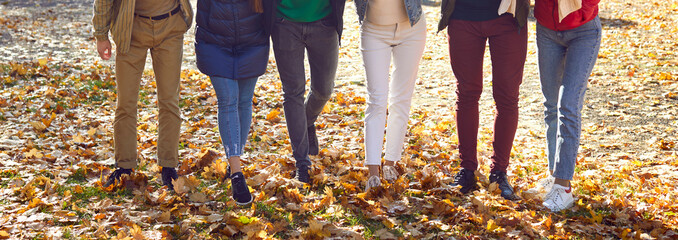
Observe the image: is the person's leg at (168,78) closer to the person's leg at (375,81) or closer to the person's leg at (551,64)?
the person's leg at (375,81)

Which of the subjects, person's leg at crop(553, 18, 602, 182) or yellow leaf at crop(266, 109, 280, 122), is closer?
person's leg at crop(553, 18, 602, 182)

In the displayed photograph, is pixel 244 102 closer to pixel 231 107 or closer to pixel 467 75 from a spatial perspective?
pixel 231 107

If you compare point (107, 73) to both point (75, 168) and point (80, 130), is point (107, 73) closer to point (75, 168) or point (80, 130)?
point (80, 130)

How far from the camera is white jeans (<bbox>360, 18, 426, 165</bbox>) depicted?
410 cm

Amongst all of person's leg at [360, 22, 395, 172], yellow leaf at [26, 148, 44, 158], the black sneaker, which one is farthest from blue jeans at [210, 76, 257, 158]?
yellow leaf at [26, 148, 44, 158]

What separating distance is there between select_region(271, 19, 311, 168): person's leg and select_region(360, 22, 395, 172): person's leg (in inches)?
18.5

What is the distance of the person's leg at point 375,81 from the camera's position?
4113 mm

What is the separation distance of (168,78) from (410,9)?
1748 millimetres

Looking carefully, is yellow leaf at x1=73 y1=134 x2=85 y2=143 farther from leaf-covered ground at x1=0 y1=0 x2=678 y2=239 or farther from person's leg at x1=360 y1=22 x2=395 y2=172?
person's leg at x1=360 y1=22 x2=395 y2=172

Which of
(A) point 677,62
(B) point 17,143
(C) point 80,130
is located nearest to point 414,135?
(C) point 80,130

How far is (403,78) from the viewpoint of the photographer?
164 inches

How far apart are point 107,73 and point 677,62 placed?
827 centimetres

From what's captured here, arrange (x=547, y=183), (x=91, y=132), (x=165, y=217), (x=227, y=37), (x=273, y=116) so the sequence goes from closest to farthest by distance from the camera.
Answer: (x=165, y=217), (x=227, y=37), (x=547, y=183), (x=91, y=132), (x=273, y=116)

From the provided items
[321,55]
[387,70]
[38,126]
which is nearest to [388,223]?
[387,70]
